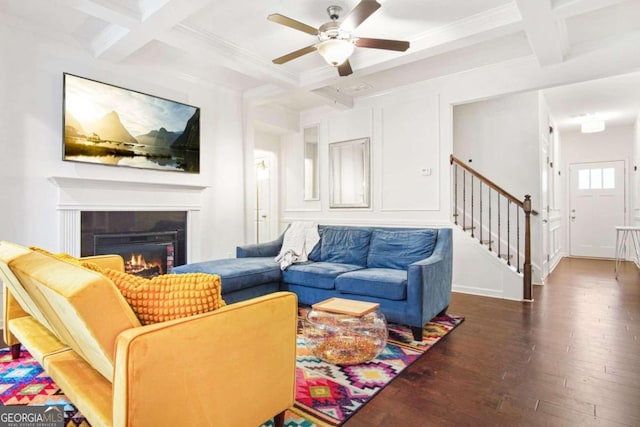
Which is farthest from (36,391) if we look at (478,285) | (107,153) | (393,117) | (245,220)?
(393,117)

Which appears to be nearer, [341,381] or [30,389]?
[30,389]

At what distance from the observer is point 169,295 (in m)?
1.31

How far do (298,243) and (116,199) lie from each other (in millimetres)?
2026

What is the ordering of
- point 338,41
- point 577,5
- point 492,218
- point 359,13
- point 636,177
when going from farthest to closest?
point 636,177 < point 492,218 < point 338,41 < point 577,5 < point 359,13

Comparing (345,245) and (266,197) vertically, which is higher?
(266,197)

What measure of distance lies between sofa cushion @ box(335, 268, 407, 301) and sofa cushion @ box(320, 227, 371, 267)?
0.49 metres

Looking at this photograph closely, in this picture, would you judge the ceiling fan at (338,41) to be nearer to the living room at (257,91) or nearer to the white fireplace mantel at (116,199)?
the living room at (257,91)

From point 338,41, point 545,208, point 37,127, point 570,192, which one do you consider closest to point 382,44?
point 338,41

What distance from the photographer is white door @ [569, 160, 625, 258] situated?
734cm

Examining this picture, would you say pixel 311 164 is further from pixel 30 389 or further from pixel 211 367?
pixel 211 367

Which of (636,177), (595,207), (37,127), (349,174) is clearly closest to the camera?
(37,127)

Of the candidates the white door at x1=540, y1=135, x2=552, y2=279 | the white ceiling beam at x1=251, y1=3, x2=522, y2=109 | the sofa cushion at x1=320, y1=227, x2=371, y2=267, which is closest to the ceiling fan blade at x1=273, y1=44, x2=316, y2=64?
the white ceiling beam at x1=251, y1=3, x2=522, y2=109

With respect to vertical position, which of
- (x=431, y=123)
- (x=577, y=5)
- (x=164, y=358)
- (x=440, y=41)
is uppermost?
(x=440, y=41)

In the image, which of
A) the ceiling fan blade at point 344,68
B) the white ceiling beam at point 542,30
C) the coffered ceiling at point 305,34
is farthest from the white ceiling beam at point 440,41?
the ceiling fan blade at point 344,68
